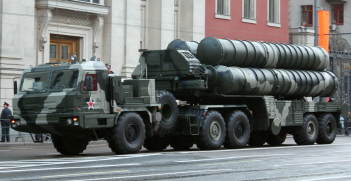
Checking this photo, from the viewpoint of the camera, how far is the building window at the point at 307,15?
57156 mm

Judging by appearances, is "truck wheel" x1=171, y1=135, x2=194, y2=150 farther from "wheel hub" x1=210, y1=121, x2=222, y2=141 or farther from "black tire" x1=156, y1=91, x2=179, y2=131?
"black tire" x1=156, y1=91, x2=179, y2=131

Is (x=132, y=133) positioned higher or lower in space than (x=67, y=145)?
higher

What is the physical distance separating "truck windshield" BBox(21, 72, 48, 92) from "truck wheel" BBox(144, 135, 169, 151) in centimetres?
492

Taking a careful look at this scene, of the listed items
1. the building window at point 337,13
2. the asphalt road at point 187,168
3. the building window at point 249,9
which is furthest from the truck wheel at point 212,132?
the building window at point 337,13

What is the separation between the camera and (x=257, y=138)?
81.6 ft

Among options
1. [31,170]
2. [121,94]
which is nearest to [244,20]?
[121,94]

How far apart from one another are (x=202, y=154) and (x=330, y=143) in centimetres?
931

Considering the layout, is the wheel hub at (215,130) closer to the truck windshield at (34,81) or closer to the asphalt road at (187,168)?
the asphalt road at (187,168)

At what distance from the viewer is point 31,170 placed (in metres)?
13.6

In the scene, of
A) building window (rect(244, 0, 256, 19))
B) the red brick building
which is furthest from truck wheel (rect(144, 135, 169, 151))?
building window (rect(244, 0, 256, 19))

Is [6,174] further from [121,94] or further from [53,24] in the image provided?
[53,24]

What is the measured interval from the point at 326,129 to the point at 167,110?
846cm

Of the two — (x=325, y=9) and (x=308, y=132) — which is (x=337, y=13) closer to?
(x=325, y=9)

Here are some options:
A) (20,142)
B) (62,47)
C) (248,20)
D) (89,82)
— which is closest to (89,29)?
(62,47)
